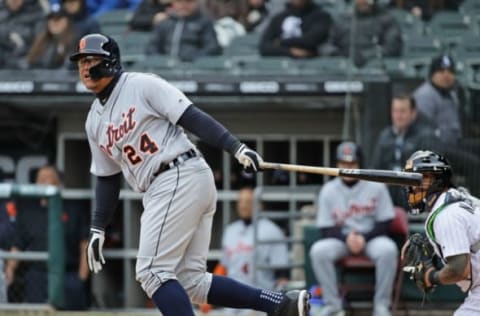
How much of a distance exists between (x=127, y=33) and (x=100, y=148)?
5.60 m

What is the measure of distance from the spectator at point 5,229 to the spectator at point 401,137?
299 centimetres

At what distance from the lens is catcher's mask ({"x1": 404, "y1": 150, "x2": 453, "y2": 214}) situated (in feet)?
19.6

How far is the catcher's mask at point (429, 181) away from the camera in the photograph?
5988 mm

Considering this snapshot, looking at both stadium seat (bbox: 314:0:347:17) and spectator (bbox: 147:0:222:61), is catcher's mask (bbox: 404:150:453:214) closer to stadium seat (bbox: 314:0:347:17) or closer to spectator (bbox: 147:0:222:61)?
stadium seat (bbox: 314:0:347:17)

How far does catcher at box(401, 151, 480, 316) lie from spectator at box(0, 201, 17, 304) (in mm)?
5128

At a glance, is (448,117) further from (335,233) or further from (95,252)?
(95,252)

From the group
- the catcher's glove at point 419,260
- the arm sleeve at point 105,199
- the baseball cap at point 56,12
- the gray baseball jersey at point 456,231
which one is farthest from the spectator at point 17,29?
the gray baseball jersey at point 456,231

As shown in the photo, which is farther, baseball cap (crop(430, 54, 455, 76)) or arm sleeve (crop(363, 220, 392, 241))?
baseball cap (crop(430, 54, 455, 76))

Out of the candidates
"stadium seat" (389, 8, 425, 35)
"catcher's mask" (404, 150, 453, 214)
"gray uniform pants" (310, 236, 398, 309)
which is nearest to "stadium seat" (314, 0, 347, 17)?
"stadium seat" (389, 8, 425, 35)

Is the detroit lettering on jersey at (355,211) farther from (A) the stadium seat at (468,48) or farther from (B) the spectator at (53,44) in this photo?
(B) the spectator at (53,44)

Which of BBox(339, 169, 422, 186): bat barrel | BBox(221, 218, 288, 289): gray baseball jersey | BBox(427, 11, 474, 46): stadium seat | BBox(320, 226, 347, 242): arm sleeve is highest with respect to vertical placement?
BBox(427, 11, 474, 46): stadium seat

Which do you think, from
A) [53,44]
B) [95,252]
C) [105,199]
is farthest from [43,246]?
[95,252]

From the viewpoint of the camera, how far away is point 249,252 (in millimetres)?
10789

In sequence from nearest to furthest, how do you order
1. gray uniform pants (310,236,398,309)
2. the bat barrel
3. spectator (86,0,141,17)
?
the bat barrel → gray uniform pants (310,236,398,309) → spectator (86,0,141,17)
